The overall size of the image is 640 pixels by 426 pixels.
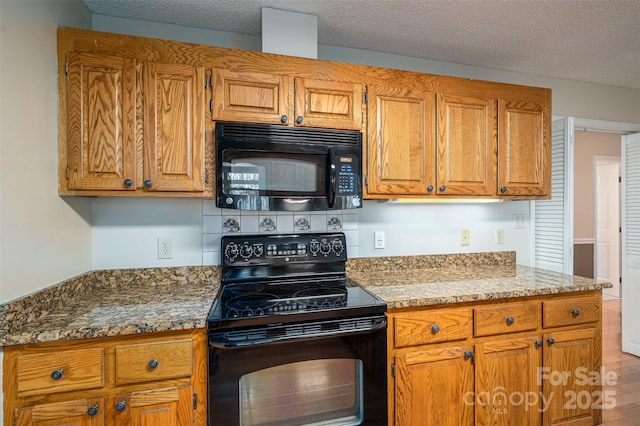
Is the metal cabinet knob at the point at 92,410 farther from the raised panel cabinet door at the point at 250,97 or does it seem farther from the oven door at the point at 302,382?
the raised panel cabinet door at the point at 250,97

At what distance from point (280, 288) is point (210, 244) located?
20.4 inches

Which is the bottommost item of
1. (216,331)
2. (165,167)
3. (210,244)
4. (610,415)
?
(610,415)

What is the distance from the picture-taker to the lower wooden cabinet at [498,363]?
155 cm

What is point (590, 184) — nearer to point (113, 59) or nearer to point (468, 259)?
point (468, 259)

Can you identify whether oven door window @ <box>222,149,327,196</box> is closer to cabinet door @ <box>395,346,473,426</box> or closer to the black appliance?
the black appliance

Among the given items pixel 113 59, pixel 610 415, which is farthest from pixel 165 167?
pixel 610 415

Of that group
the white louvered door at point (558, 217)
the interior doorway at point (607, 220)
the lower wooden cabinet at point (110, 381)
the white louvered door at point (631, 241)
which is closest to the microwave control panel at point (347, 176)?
the lower wooden cabinet at point (110, 381)

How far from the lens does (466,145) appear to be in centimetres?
197

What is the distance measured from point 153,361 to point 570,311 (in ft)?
7.02

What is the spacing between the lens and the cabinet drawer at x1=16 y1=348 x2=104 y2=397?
1.13 m

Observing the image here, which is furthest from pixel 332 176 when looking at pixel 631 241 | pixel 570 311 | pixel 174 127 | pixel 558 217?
pixel 631 241

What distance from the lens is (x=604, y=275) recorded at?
4.85 m

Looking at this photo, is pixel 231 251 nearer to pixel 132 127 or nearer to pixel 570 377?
pixel 132 127

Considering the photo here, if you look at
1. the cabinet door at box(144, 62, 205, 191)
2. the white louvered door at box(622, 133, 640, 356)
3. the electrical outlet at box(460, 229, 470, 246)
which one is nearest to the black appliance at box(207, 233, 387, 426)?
the cabinet door at box(144, 62, 205, 191)
